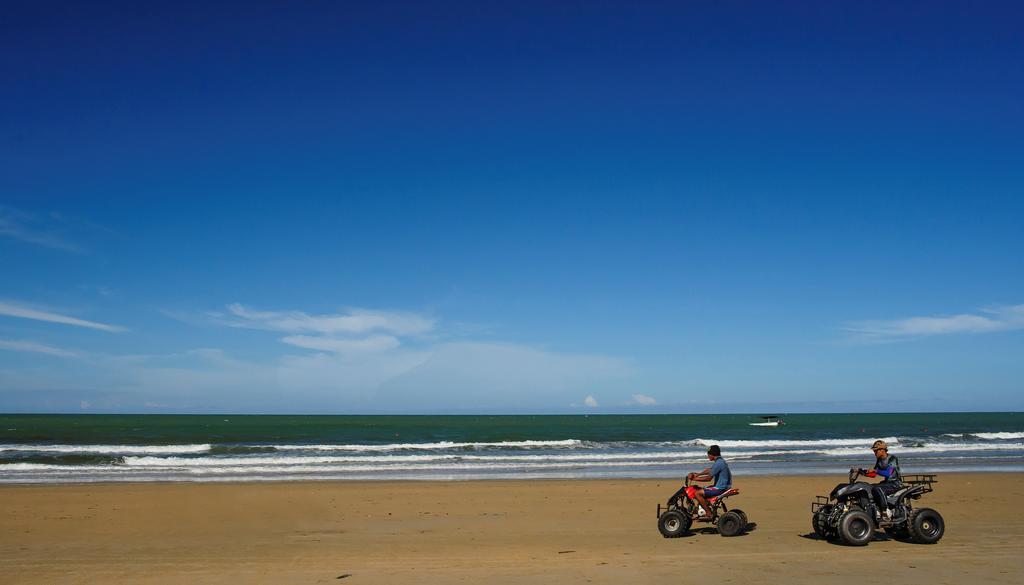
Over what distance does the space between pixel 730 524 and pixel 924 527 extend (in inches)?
112

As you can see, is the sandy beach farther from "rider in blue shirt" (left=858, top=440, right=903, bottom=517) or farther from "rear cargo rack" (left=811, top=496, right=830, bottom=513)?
"rider in blue shirt" (left=858, top=440, right=903, bottom=517)

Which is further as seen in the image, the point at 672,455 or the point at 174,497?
the point at 672,455

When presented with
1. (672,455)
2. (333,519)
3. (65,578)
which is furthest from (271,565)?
(672,455)

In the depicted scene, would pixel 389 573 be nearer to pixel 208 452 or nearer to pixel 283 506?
pixel 283 506

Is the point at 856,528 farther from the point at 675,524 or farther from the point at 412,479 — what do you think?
the point at 412,479

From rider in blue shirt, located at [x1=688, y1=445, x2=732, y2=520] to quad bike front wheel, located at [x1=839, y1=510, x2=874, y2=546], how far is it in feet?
6.37

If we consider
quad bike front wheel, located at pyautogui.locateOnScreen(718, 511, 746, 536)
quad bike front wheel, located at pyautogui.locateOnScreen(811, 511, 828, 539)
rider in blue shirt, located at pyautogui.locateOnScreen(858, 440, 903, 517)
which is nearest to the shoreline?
quad bike front wheel, located at pyautogui.locateOnScreen(718, 511, 746, 536)

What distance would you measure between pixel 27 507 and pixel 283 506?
578cm

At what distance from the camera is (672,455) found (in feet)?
120

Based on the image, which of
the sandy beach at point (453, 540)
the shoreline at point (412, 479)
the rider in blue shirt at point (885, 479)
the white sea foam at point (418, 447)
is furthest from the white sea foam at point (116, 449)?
the rider in blue shirt at point (885, 479)

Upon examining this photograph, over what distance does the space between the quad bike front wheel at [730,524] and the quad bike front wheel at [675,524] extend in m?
0.52

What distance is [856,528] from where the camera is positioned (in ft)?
35.4

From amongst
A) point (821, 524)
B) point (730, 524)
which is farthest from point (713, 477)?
point (821, 524)

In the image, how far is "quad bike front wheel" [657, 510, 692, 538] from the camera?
12125mm
